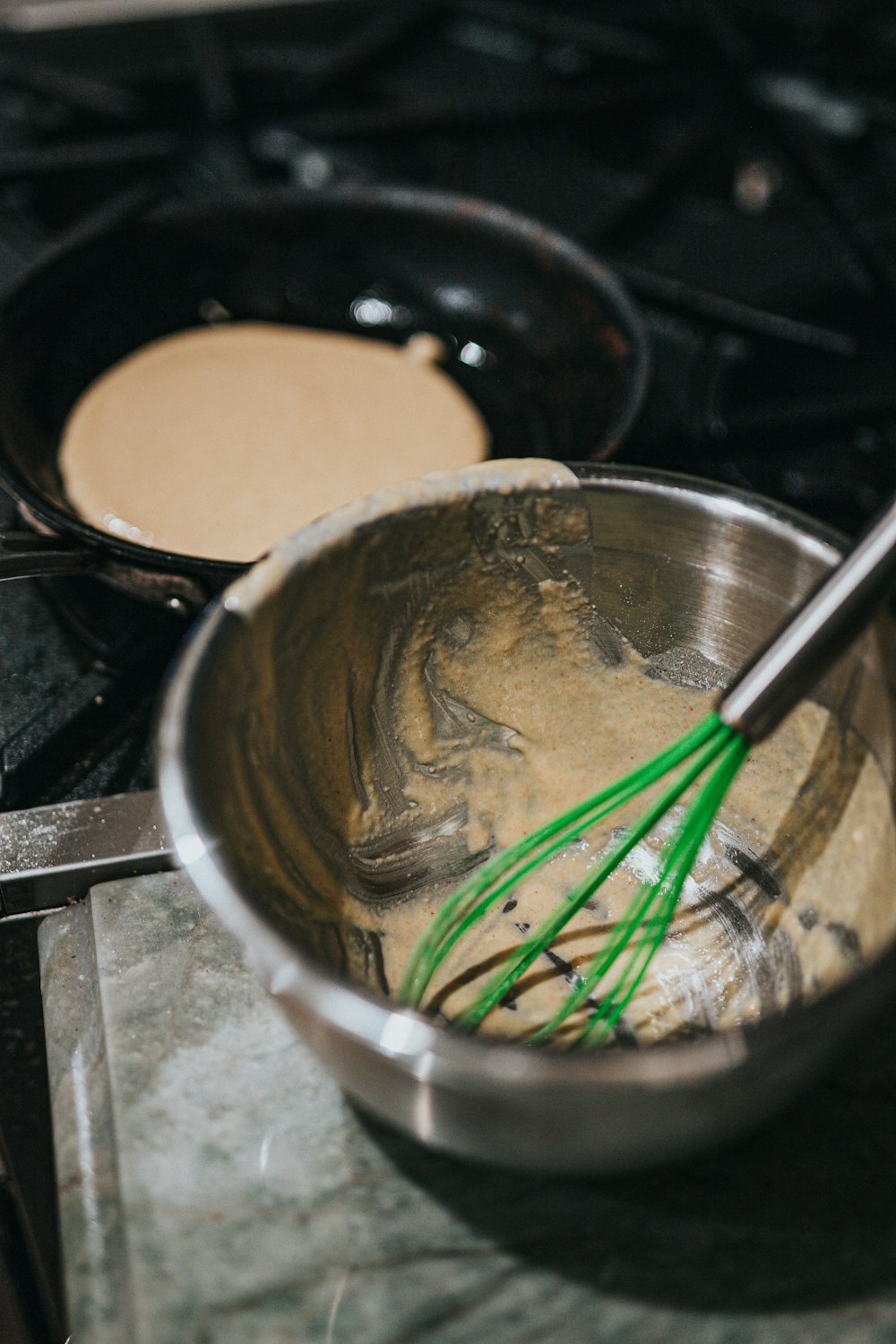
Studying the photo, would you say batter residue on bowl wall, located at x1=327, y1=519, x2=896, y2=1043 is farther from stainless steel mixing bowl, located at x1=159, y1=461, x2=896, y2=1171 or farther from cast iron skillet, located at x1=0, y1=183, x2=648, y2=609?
cast iron skillet, located at x1=0, y1=183, x2=648, y2=609

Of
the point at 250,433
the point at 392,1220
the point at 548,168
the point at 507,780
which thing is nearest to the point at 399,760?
the point at 507,780

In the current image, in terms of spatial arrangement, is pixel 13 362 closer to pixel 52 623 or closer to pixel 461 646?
pixel 52 623

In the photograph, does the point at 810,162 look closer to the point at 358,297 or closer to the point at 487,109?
the point at 487,109

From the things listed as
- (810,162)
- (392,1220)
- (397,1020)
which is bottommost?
(392,1220)

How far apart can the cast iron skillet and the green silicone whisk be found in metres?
0.30

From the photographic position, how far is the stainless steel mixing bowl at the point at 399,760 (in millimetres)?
319

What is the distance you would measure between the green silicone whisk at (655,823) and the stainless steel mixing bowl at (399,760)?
0.04 meters

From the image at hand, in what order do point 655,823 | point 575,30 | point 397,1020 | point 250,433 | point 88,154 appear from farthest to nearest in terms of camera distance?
point 575,30
point 88,154
point 250,433
point 655,823
point 397,1020

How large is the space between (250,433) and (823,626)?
480 millimetres

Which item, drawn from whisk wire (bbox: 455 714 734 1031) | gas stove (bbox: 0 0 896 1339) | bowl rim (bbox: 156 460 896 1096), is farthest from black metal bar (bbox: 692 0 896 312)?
bowl rim (bbox: 156 460 896 1096)

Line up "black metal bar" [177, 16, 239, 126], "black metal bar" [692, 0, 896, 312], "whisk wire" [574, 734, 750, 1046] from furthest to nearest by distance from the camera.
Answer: "black metal bar" [177, 16, 239, 126]
"black metal bar" [692, 0, 896, 312]
"whisk wire" [574, 734, 750, 1046]

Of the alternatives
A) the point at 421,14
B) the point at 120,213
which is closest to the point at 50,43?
the point at 421,14

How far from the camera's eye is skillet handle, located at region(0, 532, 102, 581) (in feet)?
1.80

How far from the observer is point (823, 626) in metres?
0.40
